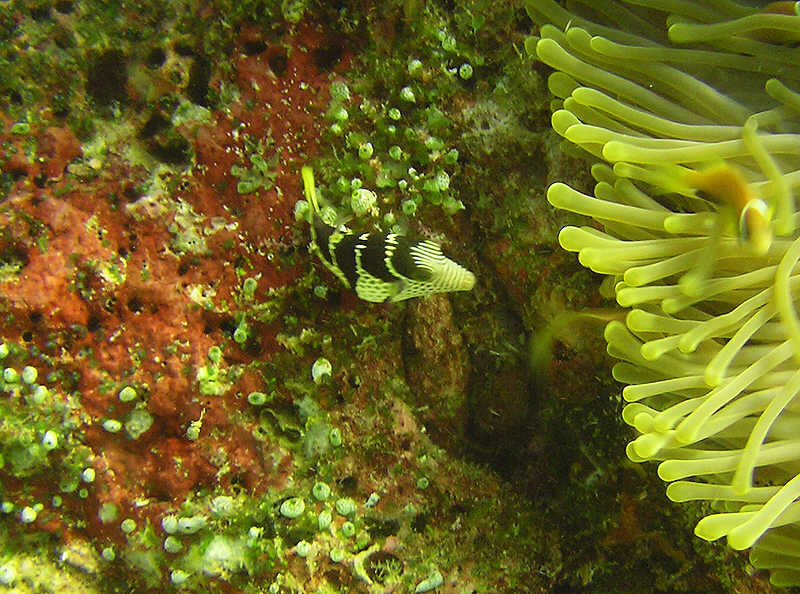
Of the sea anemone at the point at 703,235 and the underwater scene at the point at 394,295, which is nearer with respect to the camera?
the sea anemone at the point at 703,235

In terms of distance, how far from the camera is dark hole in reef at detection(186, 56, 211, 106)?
2.25 metres

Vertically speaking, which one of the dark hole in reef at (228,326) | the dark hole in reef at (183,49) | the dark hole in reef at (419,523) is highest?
the dark hole in reef at (183,49)

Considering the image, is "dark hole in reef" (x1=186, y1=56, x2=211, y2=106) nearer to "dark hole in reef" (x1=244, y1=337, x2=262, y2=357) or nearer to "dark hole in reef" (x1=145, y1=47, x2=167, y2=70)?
"dark hole in reef" (x1=145, y1=47, x2=167, y2=70)

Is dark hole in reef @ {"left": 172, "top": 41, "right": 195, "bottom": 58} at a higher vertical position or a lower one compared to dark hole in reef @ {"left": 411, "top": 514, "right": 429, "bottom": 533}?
higher

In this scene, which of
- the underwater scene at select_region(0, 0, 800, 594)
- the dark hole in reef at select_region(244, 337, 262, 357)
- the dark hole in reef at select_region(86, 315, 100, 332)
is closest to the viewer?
the underwater scene at select_region(0, 0, 800, 594)

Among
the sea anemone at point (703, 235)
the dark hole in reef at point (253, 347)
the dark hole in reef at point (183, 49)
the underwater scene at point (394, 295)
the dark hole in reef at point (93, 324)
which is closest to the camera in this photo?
the sea anemone at point (703, 235)

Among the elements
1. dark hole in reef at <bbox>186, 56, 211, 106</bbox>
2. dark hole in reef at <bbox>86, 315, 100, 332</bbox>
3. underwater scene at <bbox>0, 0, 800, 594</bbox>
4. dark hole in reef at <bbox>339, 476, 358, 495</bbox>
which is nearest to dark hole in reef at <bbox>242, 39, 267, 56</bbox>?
underwater scene at <bbox>0, 0, 800, 594</bbox>

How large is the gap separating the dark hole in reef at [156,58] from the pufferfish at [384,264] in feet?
2.52

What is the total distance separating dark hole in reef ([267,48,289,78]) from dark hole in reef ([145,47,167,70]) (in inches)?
15.1

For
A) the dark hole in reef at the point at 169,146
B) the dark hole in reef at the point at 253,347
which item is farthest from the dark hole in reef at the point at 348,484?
the dark hole in reef at the point at 169,146

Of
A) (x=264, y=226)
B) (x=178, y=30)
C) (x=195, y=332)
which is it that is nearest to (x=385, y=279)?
(x=264, y=226)

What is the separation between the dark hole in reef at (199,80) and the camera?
2.25 m

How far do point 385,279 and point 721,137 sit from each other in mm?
1166

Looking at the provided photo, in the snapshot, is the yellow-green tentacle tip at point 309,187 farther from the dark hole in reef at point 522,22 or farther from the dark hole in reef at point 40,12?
the dark hole in reef at point 40,12
